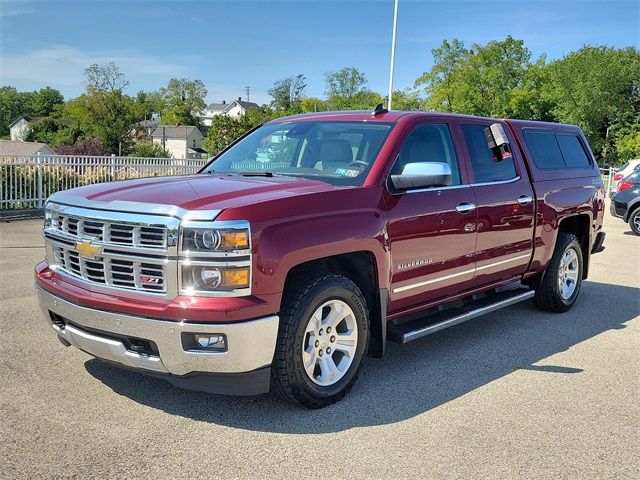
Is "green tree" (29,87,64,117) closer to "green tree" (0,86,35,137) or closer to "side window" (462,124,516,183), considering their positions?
"green tree" (0,86,35,137)

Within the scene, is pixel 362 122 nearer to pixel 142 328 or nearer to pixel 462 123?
pixel 462 123

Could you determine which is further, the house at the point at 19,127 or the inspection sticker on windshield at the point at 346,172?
the house at the point at 19,127

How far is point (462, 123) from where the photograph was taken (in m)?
5.22

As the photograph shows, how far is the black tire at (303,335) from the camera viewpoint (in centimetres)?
360

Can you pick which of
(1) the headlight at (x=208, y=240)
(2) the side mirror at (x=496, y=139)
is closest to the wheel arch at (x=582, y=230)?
(2) the side mirror at (x=496, y=139)

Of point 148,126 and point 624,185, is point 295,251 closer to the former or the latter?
point 624,185

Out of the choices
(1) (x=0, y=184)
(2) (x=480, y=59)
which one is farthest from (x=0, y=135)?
(1) (x=0, y=184)

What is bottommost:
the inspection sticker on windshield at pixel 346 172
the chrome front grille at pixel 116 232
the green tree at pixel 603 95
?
the chrome front grille at pixel 116 232

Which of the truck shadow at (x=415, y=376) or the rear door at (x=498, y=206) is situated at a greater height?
the rear door at (x=498, y=206)

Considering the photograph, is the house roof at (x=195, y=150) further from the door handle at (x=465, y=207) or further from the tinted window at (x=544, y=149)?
the door handle at (x=465, y=207)

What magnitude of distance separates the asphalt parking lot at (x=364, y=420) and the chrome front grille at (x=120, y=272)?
2.72ft

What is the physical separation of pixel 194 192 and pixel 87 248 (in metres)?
0.72

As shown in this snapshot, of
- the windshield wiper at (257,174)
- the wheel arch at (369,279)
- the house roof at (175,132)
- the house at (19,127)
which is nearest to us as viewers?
the wheel arch at (369,279)

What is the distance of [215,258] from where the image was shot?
10.9 feet
